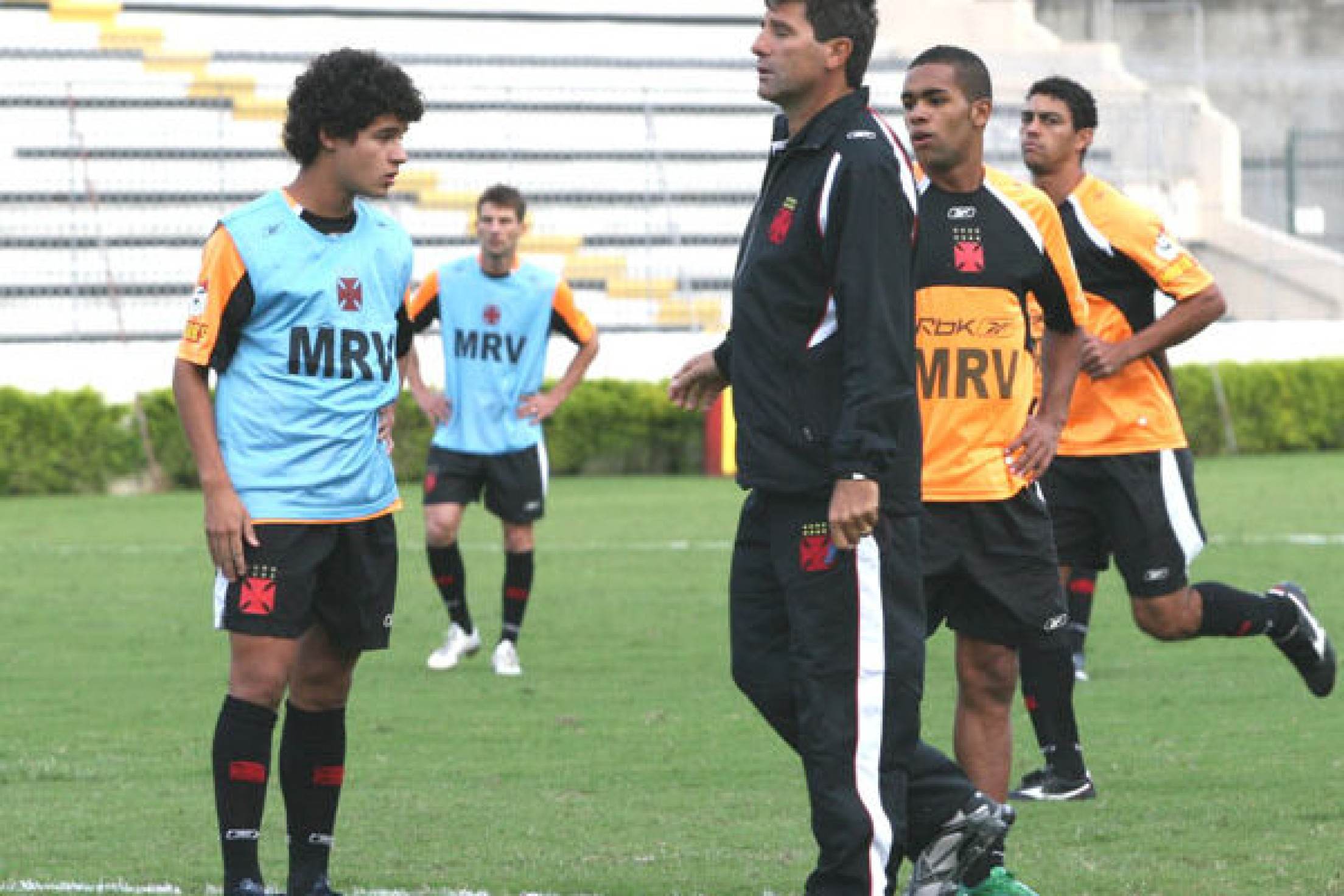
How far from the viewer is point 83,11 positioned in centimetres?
2880

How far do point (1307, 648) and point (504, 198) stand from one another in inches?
171

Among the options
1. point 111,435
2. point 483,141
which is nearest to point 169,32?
point 483,141

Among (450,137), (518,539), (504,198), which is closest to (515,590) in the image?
(518,539)

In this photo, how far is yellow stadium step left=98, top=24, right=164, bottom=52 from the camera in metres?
28.6

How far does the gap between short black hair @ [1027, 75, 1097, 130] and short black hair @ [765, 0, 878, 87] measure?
3.11 meters

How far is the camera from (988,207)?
6402mm

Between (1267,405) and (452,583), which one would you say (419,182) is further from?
(452,583)

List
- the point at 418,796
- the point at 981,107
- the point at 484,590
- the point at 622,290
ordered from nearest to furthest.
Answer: the point at 981,107
the point at 418,796
the point at 484,590
the point at 622,290

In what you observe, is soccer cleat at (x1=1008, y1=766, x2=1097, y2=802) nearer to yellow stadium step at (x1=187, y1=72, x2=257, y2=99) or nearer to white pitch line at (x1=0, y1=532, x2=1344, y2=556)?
white pitch line at (x1=0, y1=532, x2=1344, y2=556)

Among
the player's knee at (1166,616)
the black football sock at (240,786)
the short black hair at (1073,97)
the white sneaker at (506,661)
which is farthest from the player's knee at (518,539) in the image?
the black football sock at (240,786)

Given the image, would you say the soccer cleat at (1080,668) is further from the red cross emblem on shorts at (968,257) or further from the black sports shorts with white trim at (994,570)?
the red cross emblem on shorts at (968,257)

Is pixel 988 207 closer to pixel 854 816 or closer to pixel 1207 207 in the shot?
pixel 854 816

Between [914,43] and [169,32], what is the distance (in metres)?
10.5

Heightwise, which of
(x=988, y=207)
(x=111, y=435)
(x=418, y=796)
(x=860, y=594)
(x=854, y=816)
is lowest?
(x=111, y=435)
